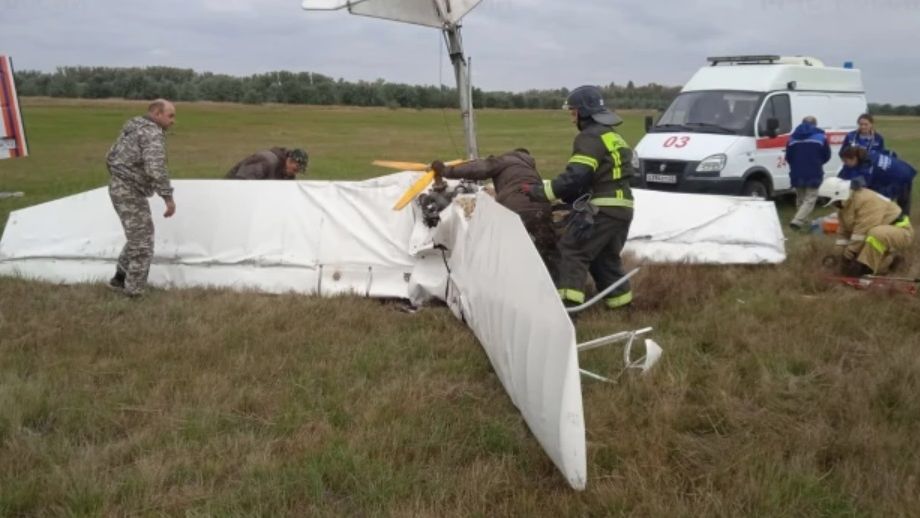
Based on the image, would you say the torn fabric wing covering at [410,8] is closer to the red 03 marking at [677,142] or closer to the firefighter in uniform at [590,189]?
the firefighter in uniform at [590,189]

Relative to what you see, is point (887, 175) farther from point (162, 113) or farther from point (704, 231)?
point (162, 113)

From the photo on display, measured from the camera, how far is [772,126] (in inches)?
462

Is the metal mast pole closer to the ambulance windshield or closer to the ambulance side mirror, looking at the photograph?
the ambulance windshield

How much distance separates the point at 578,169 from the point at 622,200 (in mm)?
481

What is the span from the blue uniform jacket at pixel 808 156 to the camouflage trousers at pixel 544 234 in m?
6.08

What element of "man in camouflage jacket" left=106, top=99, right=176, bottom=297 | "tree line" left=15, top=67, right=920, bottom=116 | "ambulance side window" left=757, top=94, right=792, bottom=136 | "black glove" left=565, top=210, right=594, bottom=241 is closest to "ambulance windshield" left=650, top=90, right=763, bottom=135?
"ambulance side window" left=757, top=94, right=792, bottom=136

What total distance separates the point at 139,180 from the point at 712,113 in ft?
28.8

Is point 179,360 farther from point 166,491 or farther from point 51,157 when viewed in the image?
point 51,157

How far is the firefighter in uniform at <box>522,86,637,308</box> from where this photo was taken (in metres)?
5.72

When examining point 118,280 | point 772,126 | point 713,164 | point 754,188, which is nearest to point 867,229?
point 713,164

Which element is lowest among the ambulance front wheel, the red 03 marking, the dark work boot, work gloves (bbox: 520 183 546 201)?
the dark work boot

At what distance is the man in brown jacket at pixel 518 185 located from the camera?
6.64m

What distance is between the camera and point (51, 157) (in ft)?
78.0

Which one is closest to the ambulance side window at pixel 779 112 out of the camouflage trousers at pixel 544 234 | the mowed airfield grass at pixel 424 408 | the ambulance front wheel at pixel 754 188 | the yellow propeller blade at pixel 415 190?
the ambulance front wheel at pixel 754 188
